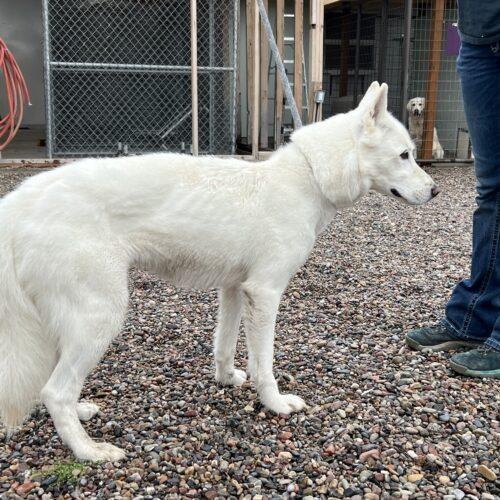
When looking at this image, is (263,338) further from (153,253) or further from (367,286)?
(367,286)

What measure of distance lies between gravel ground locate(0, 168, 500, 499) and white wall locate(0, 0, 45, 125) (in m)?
11.5

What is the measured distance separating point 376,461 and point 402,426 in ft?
1.03

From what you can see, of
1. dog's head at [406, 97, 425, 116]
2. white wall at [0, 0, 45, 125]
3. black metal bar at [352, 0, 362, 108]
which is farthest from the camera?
white wall at [0, 0, 45, 125]

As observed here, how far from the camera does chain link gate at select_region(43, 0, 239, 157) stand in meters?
8.93

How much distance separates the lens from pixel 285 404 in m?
Result: 2.70

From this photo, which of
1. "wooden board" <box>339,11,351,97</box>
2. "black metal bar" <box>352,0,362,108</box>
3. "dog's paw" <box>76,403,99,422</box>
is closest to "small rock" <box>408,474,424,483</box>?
"dog's paw" <box>76,403,99,422</box>

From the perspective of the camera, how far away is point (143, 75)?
9.47m

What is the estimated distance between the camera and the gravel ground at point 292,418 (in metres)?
2.22

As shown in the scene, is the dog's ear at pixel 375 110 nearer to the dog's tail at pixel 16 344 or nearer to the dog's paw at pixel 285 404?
the dog's paw at pixel 285 404

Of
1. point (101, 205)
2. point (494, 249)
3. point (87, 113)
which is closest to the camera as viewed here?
point (101, 205)

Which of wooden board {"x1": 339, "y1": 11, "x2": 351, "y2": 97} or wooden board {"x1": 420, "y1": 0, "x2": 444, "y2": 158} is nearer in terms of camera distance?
wooden board {"x1": 420, "y1": 0, "x2": 444, "y2": 158}

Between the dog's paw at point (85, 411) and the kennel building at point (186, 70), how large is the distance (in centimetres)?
636

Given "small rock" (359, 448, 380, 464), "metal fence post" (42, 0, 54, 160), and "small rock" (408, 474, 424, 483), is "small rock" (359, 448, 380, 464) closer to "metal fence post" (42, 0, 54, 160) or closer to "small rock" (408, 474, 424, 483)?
"small rock" (408, 474, 424, 483)

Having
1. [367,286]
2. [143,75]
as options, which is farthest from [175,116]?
[367,286]
